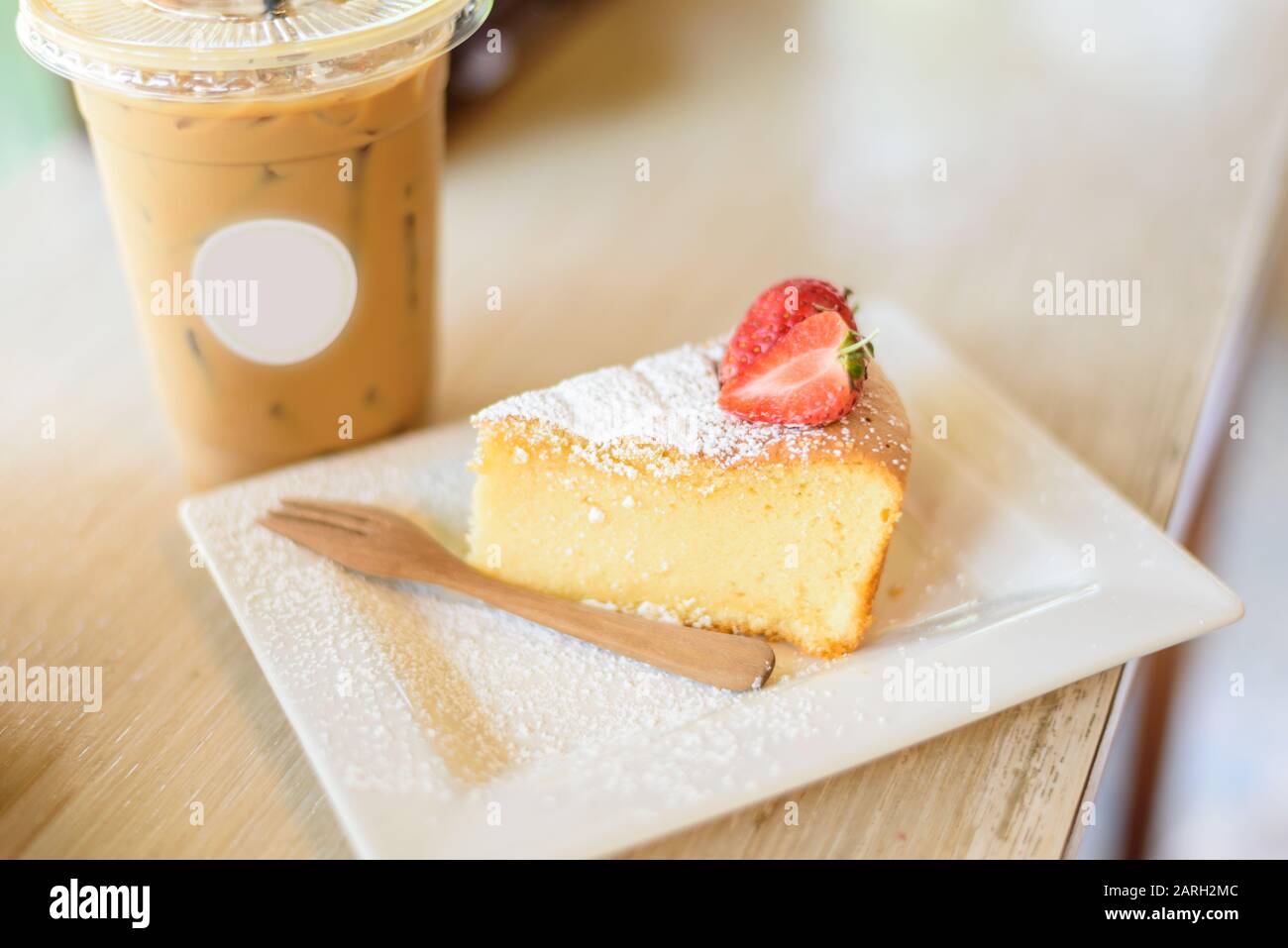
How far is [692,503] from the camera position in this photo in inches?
40.5

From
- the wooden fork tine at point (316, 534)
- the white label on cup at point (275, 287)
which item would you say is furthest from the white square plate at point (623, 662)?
the white label on cup at point (275, 287)

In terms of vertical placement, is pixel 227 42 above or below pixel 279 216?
above

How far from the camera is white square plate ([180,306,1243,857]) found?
0.81 m

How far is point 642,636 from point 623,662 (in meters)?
0.03

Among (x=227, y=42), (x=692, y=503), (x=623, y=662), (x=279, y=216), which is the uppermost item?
(x=227, y=42)

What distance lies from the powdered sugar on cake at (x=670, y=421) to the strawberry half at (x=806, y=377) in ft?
0.04

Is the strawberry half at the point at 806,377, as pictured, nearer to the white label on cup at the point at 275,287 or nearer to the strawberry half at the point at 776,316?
the strawberry half at the point at 776,316

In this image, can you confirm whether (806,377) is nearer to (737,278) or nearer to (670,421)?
(670,421)

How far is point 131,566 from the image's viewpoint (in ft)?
3.72

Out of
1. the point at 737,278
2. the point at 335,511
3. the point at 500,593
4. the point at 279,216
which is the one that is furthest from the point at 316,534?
the point at 737,278

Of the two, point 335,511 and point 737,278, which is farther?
point 737,278

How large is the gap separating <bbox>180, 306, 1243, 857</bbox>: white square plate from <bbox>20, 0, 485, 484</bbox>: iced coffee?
0.27ft

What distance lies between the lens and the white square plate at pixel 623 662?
2.67 ft

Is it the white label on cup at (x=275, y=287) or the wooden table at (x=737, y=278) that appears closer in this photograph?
the wooden table at (x=737, y=278)
